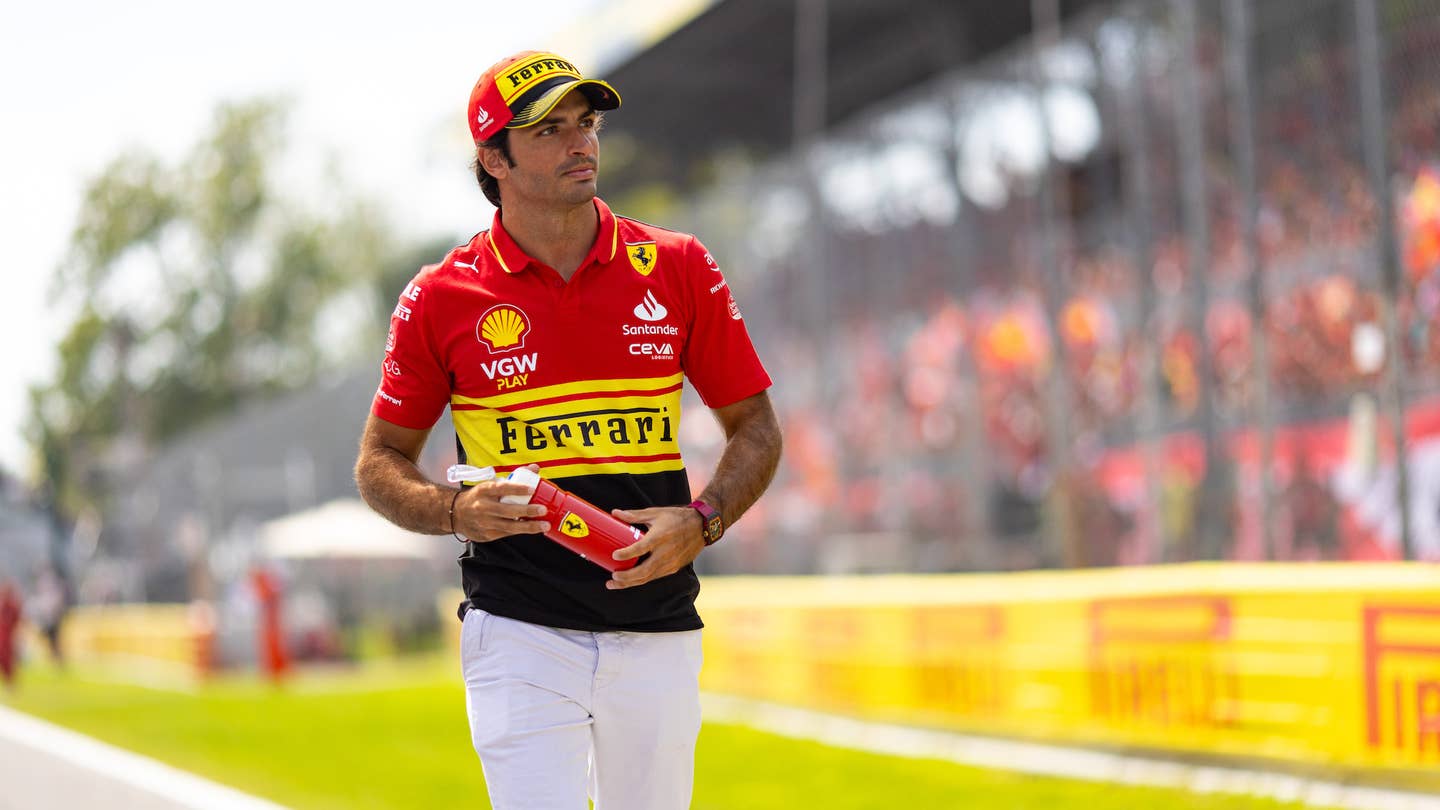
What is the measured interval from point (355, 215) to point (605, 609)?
240 feet

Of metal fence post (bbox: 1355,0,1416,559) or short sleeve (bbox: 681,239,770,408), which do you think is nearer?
short sleeve (bbox: 681,239,770,408)

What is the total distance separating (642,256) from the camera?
3.91m

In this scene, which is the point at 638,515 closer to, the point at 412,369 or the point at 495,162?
the point at 412,369

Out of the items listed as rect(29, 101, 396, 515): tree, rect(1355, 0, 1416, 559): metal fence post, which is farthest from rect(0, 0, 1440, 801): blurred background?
rect(29, 101, 396, 515): tree

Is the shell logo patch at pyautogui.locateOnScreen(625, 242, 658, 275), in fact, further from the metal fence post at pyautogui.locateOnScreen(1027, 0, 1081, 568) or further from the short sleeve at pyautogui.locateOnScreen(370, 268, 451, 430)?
the metal fence post at pyautogui.locateOnScreen(1027, 0, 1081, 568)

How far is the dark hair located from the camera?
382 cm

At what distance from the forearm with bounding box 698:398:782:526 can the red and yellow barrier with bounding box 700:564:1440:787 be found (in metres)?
5.34

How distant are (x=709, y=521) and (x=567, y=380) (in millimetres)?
414

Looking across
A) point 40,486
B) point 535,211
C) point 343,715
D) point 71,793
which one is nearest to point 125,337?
point 40,486

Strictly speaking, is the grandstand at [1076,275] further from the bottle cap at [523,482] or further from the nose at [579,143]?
the bottle cap at [523,482]

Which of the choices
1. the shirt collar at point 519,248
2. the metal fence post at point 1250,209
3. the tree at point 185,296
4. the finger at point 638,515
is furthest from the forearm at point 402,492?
the tree at point 185,296

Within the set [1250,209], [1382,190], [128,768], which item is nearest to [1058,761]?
[1382,190]

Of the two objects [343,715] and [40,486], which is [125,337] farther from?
Result: [343,715]

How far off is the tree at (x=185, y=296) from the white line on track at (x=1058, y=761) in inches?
2368
